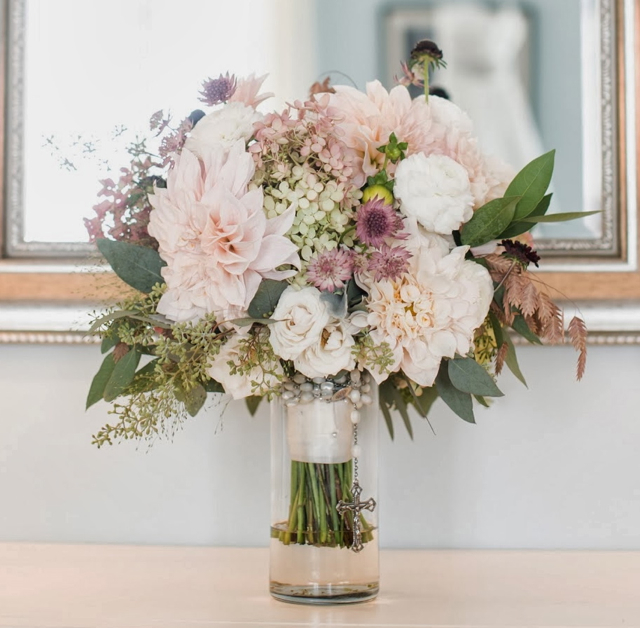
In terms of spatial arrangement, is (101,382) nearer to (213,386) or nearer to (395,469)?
(213,386)

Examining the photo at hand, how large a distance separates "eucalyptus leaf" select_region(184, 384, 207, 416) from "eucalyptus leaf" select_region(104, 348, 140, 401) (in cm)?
6

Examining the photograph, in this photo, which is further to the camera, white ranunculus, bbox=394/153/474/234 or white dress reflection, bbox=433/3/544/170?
white dress reflection, bbox=433/3/544/170

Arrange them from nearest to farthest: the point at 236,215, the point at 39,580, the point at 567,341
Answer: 1. the point at 236,215
2. the point at 39,580
3. the point at 567,341

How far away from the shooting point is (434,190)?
690 millimetres

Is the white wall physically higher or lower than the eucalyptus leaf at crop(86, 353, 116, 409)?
lower

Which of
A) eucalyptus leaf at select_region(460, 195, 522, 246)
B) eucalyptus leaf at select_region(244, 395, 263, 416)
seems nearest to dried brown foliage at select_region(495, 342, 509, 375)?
eucalyptus leaf at select_region(460, 195, 522, 246)

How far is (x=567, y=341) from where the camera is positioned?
1053mm

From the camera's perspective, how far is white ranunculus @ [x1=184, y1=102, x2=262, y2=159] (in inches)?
28.5

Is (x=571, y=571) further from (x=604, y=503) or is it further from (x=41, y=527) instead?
(x=41, y=527)

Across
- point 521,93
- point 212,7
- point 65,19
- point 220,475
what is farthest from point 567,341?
point 65,19

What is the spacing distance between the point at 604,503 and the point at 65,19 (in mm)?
1008

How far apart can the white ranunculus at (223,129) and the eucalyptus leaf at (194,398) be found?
236 mm

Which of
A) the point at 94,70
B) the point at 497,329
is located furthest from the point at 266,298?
the point at 94,70

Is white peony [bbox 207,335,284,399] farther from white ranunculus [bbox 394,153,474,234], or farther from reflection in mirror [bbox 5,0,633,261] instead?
reflection in mirror [bbox 5,0,633,261]
